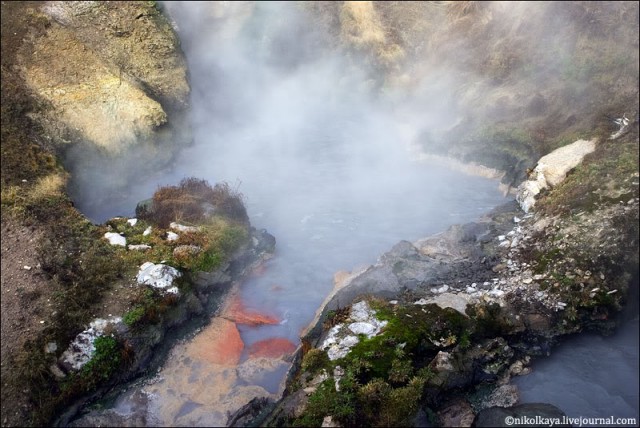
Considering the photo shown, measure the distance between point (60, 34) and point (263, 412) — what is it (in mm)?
20928

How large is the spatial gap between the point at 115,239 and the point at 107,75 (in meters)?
11.0

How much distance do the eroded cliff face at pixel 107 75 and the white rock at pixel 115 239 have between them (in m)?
6.53

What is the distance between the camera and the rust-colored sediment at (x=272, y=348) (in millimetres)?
14070

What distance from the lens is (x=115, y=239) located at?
15.9 metres

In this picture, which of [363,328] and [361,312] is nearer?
[363,328]

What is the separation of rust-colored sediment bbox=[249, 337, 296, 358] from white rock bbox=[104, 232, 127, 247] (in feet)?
19.0

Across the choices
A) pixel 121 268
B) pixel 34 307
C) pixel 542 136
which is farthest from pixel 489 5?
pixel 34 307

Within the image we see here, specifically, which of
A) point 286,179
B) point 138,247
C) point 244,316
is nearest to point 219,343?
point 244,316

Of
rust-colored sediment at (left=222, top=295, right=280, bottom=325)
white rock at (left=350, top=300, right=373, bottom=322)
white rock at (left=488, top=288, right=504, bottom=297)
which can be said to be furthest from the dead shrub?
white rock at (left=488, top=288, right=504, bottom=297)

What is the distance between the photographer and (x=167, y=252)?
15773 mm

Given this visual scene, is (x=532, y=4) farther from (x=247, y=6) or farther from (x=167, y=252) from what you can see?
(x=167, y=252)

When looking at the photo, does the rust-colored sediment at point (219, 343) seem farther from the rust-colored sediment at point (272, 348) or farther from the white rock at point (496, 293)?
the white rock at point (496, 293)

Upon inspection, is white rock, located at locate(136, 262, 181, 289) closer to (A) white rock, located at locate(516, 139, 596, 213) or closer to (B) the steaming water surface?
(B) the steaming water surface

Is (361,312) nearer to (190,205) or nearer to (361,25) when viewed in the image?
(190,205)
